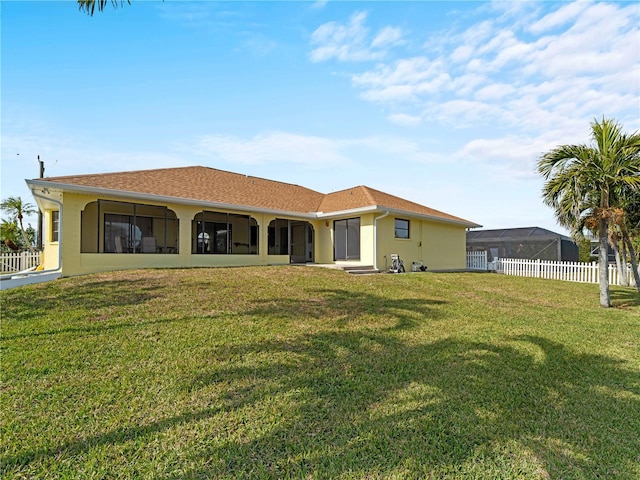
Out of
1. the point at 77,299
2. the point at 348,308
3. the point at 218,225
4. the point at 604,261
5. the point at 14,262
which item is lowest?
the point at 348,308

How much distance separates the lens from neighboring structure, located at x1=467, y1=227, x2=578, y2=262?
2414 centimetres

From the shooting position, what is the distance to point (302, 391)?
374 cm

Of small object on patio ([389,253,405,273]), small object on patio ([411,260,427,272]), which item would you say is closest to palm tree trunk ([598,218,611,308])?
small object on patio ([389,253,405,273])

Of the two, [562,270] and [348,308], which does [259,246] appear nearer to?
[348,308]

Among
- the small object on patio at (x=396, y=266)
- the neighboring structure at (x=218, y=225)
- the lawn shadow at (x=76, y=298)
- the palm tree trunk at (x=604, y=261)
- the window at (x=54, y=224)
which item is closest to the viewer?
the lawn shadow at (x=76, y=298)

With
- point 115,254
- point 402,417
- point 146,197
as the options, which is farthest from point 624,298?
point 115,254

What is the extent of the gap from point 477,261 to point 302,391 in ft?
66.6

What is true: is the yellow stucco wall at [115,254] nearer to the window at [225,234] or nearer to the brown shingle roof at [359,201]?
the window at [225,234]

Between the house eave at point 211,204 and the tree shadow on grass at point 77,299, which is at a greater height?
the house eave at point 211,204

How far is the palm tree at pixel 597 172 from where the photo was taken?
925 centimetres

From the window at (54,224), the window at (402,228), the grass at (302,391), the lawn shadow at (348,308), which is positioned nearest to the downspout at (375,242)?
the window at (402,228)

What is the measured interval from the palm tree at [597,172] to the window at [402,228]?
718cm

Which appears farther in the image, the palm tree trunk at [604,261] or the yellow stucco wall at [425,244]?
the yellow stucco wall at [425,244]

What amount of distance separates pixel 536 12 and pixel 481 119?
416 centimetres
